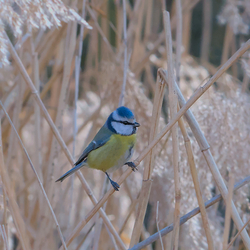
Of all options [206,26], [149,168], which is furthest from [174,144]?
[206,26]

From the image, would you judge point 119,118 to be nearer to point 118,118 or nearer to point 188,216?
point 118,118

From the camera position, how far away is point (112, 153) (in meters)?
1.19

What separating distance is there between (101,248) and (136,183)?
0.42 meters

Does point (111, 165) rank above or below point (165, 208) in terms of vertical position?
above

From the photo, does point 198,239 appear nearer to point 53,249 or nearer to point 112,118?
point 112,118

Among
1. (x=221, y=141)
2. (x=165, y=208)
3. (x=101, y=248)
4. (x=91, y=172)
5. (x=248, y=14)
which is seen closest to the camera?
(x=221, y=141)

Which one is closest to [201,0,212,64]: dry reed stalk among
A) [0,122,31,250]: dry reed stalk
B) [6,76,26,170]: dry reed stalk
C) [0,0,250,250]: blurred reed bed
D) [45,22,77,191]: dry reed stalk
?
[0,0,250,250]: blurred reed bed

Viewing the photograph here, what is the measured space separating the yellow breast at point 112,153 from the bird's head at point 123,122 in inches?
0.9

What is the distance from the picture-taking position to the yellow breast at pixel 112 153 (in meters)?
1.19

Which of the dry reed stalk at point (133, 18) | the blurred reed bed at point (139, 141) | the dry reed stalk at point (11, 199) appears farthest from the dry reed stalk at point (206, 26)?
the dry reed stalk at point (11, 199)

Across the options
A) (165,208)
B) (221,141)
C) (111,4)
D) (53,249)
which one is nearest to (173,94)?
(221,141)

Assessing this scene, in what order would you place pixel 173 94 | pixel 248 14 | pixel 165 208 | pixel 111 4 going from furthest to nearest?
1. pixel 111 4
2. pixel 248 14
3. pixel 165 208
4. pixel 173 94

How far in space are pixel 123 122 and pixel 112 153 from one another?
131 millimetres

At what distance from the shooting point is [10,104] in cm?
166
